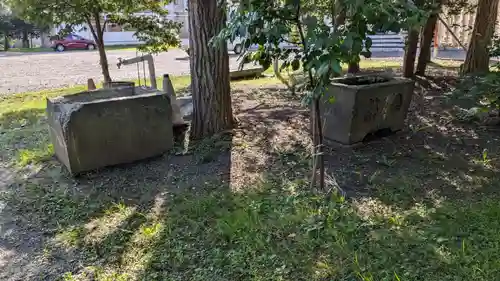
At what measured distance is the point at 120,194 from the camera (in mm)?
3139

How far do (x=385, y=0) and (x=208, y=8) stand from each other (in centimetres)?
213

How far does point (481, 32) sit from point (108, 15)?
18.9 feet

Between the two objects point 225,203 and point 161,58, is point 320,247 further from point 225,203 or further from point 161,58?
point 161,58

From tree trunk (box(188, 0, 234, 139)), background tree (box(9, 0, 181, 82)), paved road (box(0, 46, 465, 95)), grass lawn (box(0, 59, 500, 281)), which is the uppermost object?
background tree (box(9, 0, 181, 82))

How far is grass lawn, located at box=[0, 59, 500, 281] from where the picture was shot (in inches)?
86.4

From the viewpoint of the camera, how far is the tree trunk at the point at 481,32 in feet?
20.7

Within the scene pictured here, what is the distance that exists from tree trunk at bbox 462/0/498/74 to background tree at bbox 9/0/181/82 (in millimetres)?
4768

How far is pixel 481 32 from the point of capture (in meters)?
6.42

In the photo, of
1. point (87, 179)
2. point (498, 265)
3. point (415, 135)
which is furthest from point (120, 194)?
point (415, 135)

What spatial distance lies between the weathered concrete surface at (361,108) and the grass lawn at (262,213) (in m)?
0.19

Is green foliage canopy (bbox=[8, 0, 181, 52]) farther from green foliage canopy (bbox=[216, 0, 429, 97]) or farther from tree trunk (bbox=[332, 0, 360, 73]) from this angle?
tree trunk (bbox=[332, 0, 360, 73])

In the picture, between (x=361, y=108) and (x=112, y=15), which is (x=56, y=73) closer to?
(x=112, y=15)

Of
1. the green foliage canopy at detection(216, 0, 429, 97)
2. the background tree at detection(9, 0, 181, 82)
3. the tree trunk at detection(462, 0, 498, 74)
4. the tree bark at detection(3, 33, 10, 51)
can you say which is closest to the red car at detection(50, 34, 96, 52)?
the tree bark at detection(3, 33, 10, 51)

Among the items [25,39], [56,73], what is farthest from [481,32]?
[25,39]
